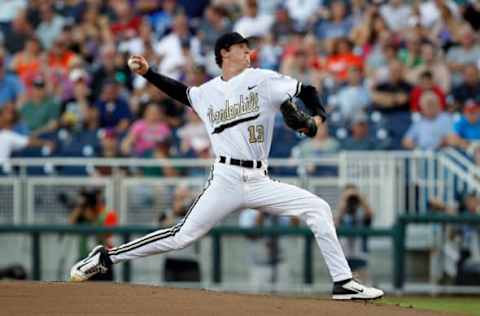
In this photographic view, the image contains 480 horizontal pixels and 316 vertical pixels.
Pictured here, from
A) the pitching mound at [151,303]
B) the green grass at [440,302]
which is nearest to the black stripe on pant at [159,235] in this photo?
the pitching mound at [151,303]

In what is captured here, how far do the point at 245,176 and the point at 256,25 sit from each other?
839 cm

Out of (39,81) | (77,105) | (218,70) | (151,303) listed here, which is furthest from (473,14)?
(151,303)

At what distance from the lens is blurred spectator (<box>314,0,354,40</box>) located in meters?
16.4

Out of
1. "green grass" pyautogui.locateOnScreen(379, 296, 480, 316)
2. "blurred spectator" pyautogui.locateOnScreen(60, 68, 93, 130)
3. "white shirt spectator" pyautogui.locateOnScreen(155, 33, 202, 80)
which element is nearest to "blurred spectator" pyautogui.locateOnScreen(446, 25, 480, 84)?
"green grass" pyautogui.locateOnScreen(379, 296, 480, 316)

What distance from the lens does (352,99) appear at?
1524cm

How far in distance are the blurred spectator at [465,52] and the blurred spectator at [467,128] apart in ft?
2.94

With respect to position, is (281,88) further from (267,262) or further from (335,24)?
(335,24)

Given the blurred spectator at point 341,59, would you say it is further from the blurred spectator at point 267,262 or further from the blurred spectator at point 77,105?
the blurred spectator at point 77,105

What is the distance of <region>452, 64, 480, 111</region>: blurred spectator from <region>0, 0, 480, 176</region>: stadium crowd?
0.02 m

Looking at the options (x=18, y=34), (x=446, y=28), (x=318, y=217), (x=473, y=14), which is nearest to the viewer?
(x=318, y=217)

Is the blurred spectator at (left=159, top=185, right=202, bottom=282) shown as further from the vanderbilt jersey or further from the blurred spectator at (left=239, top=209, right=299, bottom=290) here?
the vanderbilt jersey

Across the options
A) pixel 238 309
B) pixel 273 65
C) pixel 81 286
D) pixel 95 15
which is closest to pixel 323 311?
pixel 238 309

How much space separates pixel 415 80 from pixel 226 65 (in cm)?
670

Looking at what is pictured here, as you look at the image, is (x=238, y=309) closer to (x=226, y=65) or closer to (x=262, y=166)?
(x=262, y=166)
